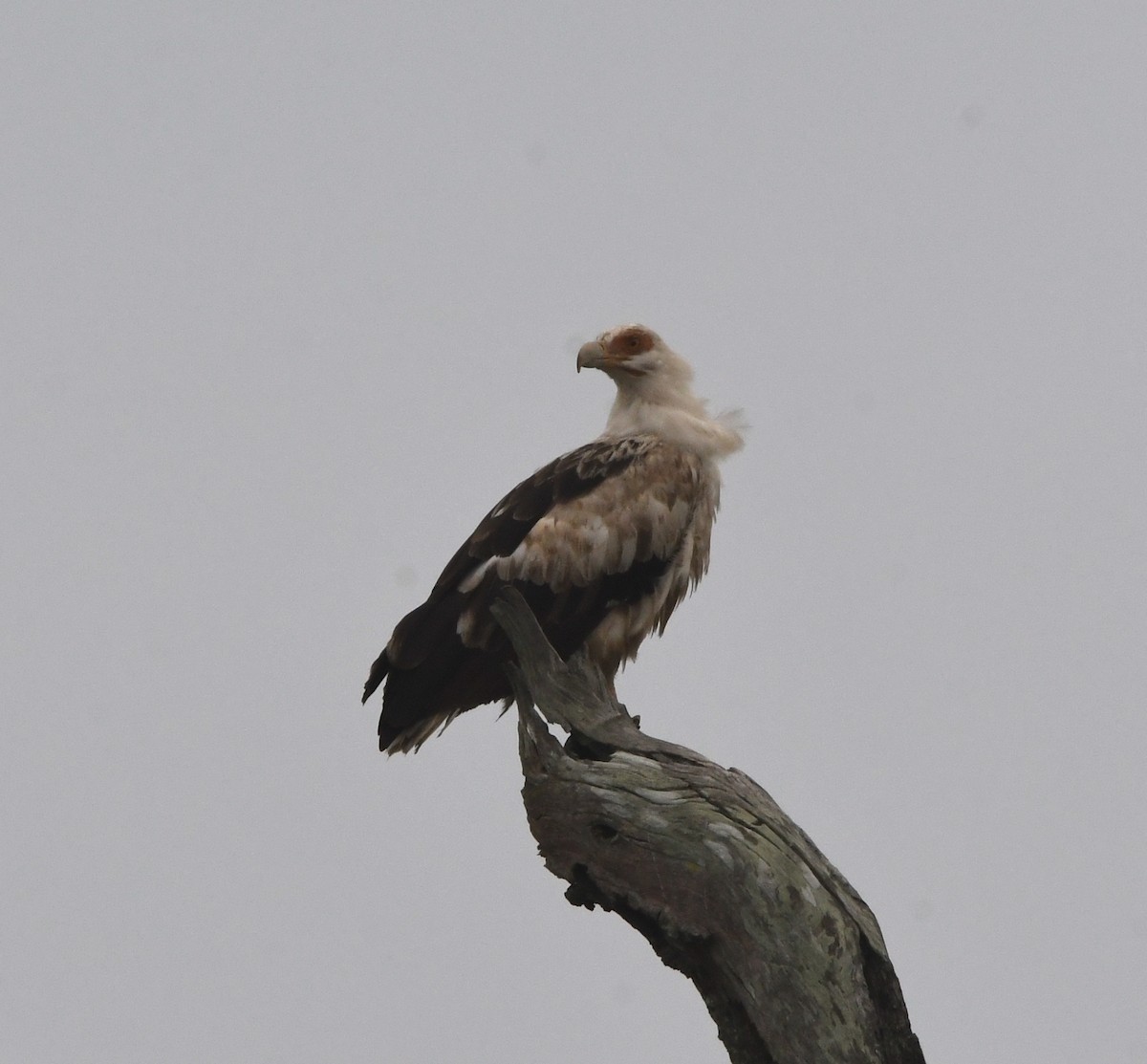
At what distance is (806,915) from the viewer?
636cm

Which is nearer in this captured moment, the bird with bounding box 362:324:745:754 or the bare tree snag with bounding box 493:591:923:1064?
the bare tree snag with bounding box 493:591:923:1064

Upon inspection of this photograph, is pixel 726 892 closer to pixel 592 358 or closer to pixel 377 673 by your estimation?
pixel 377 673

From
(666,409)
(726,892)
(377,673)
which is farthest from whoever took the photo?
(666,409)

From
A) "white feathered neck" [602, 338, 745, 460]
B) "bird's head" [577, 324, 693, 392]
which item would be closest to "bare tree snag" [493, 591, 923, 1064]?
"white feathered neck" [602, 338, 745, 460]

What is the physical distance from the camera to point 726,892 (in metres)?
6.45

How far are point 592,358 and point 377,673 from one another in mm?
2283

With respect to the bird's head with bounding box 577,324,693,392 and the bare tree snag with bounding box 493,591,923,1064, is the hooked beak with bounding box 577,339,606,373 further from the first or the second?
the bare tree snag with bounding box 493,591,923,1064

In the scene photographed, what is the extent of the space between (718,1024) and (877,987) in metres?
0.62

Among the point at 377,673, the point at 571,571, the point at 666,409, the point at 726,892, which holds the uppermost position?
the point at 666,409

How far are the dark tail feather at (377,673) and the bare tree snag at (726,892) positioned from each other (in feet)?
6.60

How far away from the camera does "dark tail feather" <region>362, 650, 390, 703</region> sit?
354 inches

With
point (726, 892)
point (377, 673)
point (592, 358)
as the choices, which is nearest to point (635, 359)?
point (592, 358)

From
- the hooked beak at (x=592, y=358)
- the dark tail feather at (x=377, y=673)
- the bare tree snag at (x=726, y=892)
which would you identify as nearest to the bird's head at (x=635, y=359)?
the hooked beak at (x=592, y=358)

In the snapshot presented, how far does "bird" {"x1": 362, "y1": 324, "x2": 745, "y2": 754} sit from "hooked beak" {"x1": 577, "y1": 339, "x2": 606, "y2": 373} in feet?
1.60
